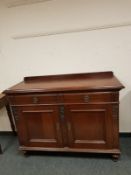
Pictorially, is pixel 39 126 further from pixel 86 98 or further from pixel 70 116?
pixel 86 98

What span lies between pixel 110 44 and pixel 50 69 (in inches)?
31.2

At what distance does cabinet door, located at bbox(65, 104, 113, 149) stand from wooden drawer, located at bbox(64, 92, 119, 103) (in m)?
0.06

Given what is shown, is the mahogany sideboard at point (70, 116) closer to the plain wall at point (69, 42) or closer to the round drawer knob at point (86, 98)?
the round drawer knob at point (86, 98)

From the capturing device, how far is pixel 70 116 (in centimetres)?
196

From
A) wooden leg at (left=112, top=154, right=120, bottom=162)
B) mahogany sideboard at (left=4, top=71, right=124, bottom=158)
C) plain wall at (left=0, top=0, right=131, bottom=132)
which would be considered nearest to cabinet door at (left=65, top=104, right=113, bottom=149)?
mahogany sideboard at (left=4, top=71, right=124, bottom=158)

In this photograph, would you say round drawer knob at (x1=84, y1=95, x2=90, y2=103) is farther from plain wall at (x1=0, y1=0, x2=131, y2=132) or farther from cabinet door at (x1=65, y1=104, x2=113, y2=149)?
plain wall at (x1=0, y1=0, x2=131, y2=132)

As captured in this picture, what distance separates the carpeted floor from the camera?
1.90 metres

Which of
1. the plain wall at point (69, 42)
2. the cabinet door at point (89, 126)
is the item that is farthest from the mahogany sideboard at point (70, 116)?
the plain wall at point (69, 42)

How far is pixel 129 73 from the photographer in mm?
2203

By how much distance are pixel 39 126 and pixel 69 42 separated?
3.42ft

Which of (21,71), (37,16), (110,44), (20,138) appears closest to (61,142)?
(20,138)

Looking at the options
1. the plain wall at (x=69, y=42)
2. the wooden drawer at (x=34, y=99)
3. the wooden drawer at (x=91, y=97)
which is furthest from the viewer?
the plain wall at (x=69, y=42)

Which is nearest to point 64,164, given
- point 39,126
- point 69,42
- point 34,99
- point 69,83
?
point 39,126

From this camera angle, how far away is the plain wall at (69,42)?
209cm
